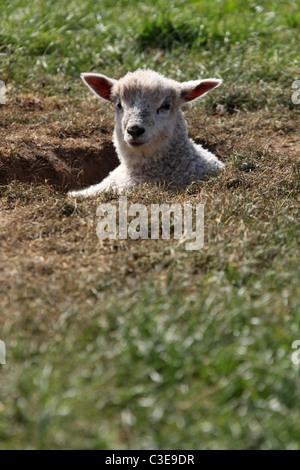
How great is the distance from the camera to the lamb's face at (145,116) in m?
5.82

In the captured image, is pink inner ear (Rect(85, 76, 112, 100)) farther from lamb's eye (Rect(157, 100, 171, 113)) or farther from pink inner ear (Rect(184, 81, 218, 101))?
pink inner ear (Rect(184, 81, 218, 101))

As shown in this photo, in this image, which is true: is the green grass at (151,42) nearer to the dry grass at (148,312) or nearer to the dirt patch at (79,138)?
the dirt patch at (79,138)

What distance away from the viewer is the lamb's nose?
576cm

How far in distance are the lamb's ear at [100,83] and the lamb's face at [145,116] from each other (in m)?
0.26

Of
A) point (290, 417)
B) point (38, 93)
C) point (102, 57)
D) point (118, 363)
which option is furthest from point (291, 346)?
point (102, 57)

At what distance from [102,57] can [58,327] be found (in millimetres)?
5986

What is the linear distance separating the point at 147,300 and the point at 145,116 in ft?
9.03

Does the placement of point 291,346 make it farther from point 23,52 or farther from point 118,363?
point 23,52

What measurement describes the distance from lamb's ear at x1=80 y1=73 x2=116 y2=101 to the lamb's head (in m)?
0.01

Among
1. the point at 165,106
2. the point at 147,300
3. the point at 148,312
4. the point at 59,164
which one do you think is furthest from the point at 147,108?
the point at 148,312

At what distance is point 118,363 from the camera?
308 cm

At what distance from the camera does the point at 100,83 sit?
6.48 meters

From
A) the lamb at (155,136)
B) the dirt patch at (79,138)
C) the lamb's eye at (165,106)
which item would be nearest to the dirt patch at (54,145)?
the dirt patch at (79,138)

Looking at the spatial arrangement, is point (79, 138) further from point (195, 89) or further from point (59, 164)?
point (195, 89)
